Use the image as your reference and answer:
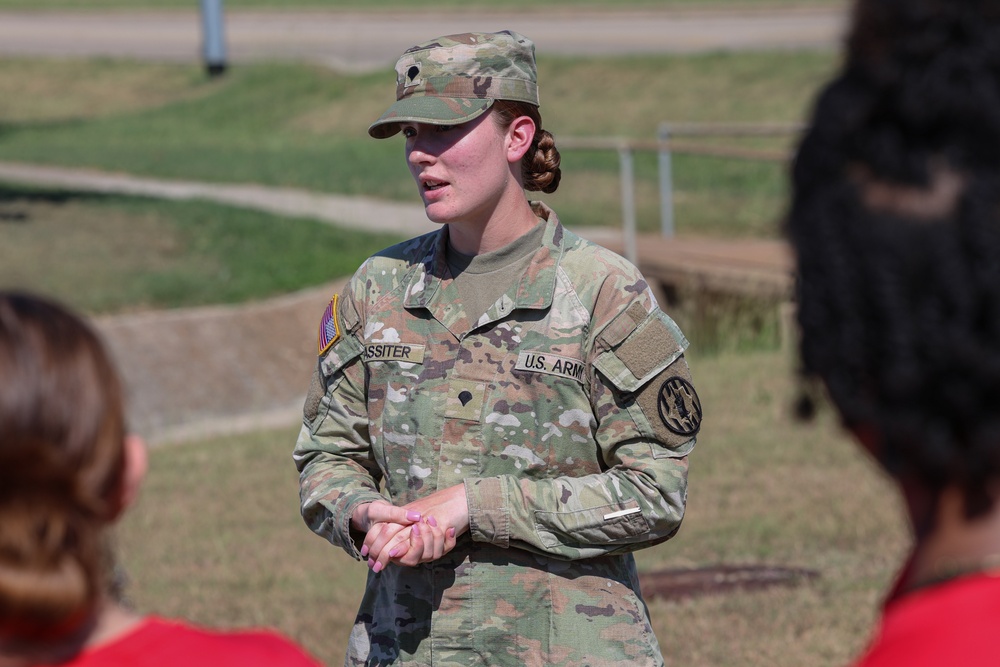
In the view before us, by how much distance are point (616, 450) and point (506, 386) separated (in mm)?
265

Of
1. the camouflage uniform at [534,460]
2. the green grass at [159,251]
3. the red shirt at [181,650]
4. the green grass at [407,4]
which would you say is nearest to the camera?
the red shirt at [181,650]

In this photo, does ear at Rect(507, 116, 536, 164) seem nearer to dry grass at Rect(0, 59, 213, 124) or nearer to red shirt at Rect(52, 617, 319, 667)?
red shirt at Rect(52, 617, 319, 667)

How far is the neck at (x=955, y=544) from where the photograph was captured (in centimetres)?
137

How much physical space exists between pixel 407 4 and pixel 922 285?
37.8 m

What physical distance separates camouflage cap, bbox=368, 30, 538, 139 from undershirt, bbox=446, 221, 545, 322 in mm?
299

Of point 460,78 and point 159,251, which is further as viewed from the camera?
point 159,251

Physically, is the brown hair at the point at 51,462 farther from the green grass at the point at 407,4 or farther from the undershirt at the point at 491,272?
the green grass at the point at 407,4

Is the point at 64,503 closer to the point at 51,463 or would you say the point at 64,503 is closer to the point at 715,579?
the point at 51,463

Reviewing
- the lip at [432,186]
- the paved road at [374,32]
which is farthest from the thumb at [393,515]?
the paved road at [374,32]

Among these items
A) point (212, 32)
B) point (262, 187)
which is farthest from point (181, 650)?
point (212, 32)

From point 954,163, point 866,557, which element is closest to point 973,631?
point 954,163

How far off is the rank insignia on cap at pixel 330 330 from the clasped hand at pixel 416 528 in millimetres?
422

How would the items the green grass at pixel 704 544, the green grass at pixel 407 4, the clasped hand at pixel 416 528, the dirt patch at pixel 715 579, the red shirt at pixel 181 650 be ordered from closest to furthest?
the red shirt at pixel 181 650 < the clasped hand at pixel 416 528 < the green grass at pixel 704 544 < the dirt patch at pixel 715 579 < the green grass at pixel 407 4

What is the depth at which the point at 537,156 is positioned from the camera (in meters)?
3.13
